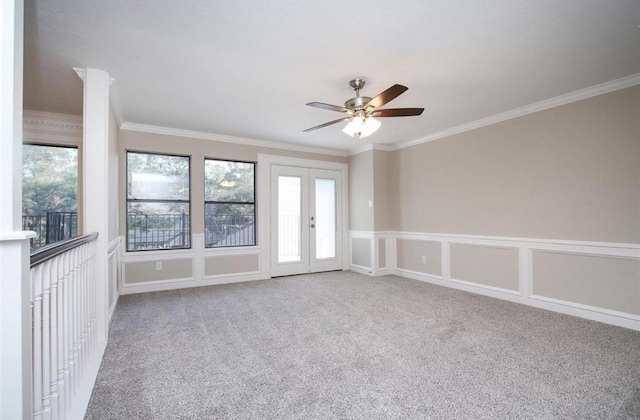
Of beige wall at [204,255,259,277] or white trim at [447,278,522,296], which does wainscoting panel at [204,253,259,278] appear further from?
white trim at [447,278,522,296]

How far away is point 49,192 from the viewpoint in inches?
157

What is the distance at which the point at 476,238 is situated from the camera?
170 inches

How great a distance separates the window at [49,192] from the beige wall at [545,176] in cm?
511

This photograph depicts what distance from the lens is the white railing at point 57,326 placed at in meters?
1.27

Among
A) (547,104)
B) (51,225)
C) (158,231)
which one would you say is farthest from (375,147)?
(51,225)

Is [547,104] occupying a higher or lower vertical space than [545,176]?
higher

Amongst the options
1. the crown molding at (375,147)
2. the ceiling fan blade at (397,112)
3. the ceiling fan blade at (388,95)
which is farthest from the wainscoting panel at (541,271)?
the ceiling fan blade at (388,95)

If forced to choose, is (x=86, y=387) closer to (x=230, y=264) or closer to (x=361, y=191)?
(x=230, y=264)

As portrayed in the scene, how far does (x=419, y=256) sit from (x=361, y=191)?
5.22 ft

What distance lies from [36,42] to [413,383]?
12.0 feet

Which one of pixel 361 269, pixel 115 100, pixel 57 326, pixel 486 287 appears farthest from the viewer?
pixel 361 269

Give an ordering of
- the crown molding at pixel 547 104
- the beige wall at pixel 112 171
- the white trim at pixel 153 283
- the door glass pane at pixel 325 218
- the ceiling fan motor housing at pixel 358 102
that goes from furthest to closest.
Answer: the door glass pane at pixel 325 218 → the white trim at pixel 153 283 → the beige wall at pixel 112 171 → the crown molding at pixel 547 104 → the ceiling fan motor housing at pixel 358 102

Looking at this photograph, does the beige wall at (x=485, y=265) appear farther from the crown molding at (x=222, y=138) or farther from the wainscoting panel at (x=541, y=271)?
the crown molding at (x=222, y=138)

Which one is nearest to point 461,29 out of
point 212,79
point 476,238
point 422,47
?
point 422,47
